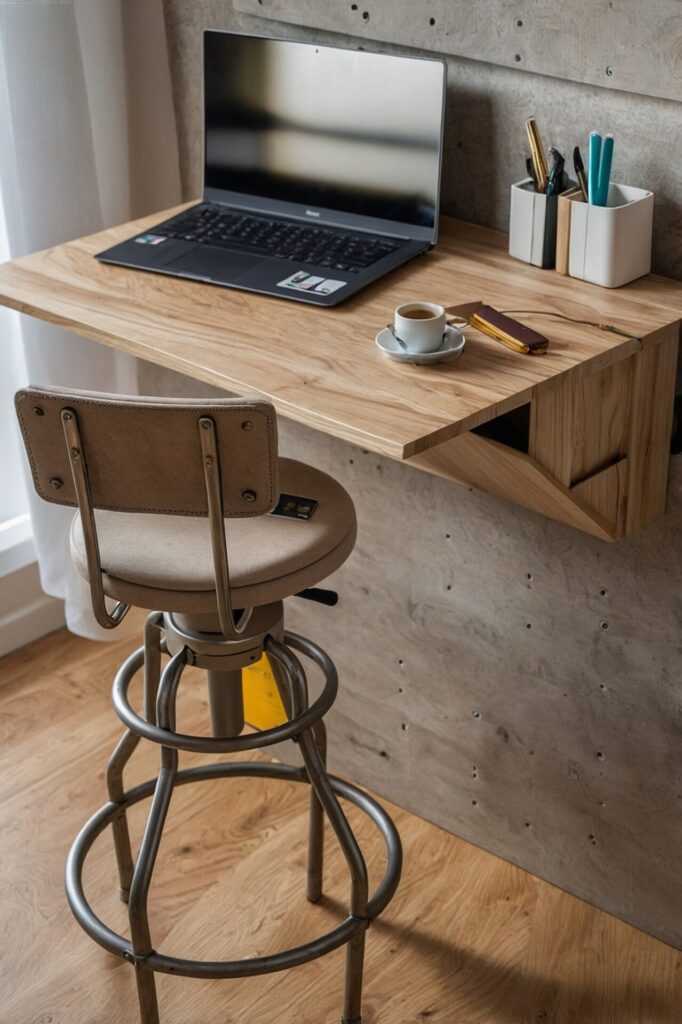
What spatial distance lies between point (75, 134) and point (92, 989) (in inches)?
55.0

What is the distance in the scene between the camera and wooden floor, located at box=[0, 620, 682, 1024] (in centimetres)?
201

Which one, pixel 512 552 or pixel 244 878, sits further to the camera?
pixel 244 878

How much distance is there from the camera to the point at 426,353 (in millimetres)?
1575

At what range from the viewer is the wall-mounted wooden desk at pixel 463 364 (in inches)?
59.5

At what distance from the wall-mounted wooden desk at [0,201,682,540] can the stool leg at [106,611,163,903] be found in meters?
0.39

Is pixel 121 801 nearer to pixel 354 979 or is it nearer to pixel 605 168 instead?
pixel 354 979

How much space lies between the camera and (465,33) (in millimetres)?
1801

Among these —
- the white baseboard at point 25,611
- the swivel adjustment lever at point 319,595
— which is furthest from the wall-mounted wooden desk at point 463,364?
the white baseboard at point 25,611

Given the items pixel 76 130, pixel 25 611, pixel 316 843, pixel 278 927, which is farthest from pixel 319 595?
pixel 25 611

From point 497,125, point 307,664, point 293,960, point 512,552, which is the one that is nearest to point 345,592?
point 307,664

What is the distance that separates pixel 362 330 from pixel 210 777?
2.62 ft

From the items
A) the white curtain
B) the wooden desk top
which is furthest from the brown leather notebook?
the white curtain

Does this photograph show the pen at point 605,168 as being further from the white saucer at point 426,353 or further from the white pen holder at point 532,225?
the white saucer at point 426,353

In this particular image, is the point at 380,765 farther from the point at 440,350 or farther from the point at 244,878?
the point at 440,350
